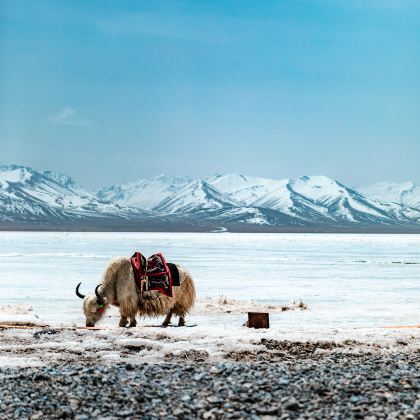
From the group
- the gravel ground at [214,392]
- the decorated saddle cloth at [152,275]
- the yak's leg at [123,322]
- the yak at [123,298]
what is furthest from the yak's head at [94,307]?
the gravel ground at [214,392]

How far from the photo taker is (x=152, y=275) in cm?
1192

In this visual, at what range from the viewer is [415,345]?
887 cm

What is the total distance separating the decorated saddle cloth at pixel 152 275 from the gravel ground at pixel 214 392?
509 centimetres

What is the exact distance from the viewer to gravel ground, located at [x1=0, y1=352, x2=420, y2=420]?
5.20 metres

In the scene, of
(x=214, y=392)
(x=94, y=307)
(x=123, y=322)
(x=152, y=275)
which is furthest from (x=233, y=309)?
(x=214, y=392)

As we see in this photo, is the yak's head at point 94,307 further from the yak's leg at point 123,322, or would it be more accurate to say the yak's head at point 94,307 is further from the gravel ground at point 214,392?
the gravel ground at point 214,392

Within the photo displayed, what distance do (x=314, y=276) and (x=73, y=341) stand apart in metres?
18.3

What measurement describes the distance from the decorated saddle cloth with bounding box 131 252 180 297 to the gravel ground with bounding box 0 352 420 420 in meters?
5.09

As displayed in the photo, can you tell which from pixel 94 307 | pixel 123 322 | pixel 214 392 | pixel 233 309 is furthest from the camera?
pixel 233 309

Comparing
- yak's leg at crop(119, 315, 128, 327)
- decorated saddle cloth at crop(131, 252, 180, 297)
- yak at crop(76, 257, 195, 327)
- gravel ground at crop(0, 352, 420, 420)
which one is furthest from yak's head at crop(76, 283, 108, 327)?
gravel ground at crop(0, 352, 420, 420)

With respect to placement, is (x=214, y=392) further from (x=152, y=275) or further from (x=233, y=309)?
(x=233, y=309)

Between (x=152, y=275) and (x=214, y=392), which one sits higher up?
(x=152, y=275)

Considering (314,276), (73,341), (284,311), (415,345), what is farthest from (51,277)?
(415,345)

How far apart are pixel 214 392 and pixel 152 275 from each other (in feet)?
20.9
